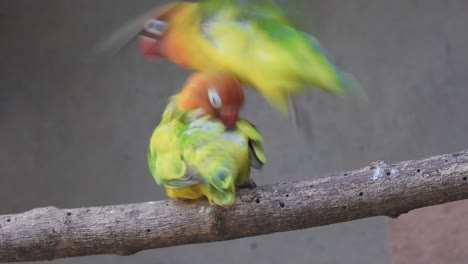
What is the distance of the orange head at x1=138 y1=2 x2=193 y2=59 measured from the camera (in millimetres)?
978

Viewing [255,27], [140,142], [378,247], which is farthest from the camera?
[140,142]

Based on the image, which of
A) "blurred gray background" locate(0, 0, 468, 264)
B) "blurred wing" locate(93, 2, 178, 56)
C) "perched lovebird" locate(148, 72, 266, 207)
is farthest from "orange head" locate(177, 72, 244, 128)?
"blurred gray background" locate(0, 0, 468, 264)

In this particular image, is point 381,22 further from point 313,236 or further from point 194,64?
point 194,64

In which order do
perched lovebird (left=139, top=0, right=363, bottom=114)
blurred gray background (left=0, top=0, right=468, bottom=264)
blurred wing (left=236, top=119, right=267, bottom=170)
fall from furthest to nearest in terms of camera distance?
blurred gray background (left=0, top=0, right=468, bottom=264) < blurred wing (left=236, top=119, right=267, bottom=170) < perched lovebird (left=139, top=0, right=363, bottom=114)

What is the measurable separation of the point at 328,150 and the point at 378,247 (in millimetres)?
362

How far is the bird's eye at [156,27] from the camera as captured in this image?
0.98 m

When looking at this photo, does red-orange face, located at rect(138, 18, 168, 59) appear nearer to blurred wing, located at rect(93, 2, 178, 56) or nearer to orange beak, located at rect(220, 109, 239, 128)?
blurred wing, located at rect(93, 2, 178, 56)

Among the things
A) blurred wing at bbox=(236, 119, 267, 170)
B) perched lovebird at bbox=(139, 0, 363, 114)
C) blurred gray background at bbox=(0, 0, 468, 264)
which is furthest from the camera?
blurred gray background at bbox=(0, 0, 468, 264)

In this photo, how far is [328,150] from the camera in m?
A: 2.46

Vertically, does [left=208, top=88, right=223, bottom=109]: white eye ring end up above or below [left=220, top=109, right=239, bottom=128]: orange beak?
above

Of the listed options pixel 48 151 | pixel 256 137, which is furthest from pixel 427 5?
pixel 256 137

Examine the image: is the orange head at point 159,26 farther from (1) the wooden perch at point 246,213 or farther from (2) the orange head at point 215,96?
(1) the wooden perch at point 246,213

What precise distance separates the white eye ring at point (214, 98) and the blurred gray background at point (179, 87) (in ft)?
4.63

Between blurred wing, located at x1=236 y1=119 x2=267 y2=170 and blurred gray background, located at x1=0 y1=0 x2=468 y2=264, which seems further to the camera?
blurred gray background, located at x1=0 y1=0 x2=468 y2=264
